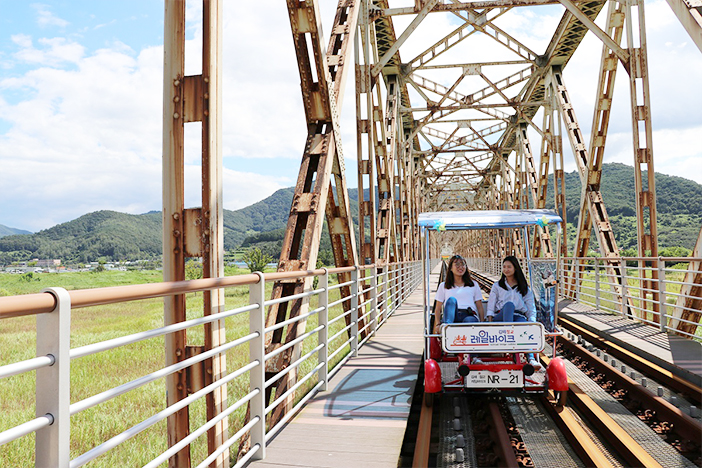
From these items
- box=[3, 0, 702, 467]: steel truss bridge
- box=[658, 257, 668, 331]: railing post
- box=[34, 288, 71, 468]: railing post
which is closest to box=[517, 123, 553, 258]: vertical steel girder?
box=[3, 0, 702, 467]: steel truss bridge

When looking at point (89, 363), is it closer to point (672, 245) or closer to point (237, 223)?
point (672, 245)

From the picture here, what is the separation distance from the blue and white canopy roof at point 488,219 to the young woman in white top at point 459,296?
1.46 ft

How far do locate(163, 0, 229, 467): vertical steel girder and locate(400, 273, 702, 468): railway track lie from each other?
1590mm

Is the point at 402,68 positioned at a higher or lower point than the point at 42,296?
higher

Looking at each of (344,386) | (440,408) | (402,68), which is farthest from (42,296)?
(402,68)

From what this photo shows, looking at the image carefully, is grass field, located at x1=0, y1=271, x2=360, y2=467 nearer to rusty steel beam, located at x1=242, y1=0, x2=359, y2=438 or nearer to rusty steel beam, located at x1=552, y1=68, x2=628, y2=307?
rusty steel beam, located at x1=242, y1=0, x2=359, y2=438

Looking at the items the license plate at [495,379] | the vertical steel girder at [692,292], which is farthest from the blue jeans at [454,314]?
the vertical steel girder at [692,292]

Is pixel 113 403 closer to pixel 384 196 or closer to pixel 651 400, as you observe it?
pixel 651 400

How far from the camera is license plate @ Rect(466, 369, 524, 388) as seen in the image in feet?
15.3

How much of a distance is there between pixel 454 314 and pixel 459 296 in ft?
0.79

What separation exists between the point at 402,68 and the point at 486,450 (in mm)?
15637

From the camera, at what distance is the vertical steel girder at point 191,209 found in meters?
2.97

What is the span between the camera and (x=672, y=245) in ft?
194

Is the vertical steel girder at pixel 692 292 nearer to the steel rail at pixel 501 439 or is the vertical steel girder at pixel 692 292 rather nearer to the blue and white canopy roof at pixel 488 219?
the blue and white canopy roof at pixel 488 219
